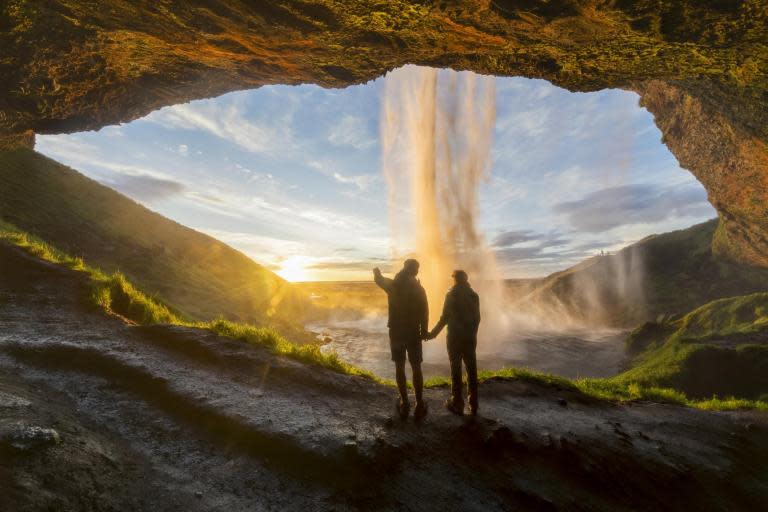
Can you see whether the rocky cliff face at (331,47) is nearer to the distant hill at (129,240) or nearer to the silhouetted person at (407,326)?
the silhouetted person at (407,326)

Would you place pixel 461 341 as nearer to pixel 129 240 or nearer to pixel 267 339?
pixel 267 339

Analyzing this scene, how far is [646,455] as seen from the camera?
746 cm

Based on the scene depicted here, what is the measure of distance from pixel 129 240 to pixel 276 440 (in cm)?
3886

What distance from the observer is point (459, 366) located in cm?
752

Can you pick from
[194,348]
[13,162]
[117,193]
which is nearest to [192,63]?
[194,348]

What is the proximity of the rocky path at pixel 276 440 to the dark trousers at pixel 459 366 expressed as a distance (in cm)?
64

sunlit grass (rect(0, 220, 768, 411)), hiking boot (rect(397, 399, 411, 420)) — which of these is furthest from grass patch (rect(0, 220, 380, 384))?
hiking boot (rect(397, 399, 411, 420))

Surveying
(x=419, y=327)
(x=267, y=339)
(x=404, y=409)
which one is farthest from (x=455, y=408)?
(x=267, y=339)

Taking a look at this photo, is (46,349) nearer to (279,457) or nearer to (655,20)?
(279,457)

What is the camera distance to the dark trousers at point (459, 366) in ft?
24.4

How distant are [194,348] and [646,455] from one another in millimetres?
10768

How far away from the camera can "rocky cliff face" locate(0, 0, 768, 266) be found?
9312 mm

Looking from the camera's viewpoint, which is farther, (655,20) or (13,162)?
(13,162)

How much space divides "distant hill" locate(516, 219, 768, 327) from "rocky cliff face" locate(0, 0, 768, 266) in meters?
41.3
